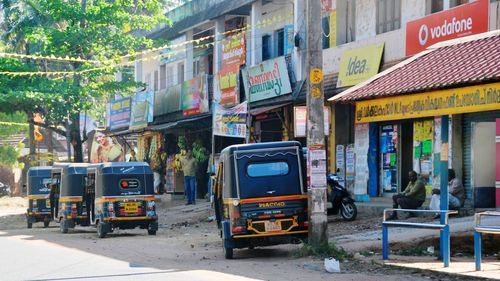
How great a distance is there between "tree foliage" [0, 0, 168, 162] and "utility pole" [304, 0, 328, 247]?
2061 cm

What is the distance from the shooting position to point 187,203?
34.6 metres

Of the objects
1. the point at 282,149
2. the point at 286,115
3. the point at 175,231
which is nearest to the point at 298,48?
the point at 286,115

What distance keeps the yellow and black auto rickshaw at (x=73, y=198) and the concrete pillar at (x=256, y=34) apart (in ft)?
29.8

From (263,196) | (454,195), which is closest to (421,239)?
(263,196)

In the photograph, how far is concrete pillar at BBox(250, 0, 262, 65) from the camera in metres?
32.9

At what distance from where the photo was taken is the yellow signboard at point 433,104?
13.4 meters

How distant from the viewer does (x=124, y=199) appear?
2406 centimetres

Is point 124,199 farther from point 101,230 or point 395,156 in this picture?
point 395,156

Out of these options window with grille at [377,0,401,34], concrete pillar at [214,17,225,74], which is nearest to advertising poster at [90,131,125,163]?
concrete pillar at [214,17,225,74]

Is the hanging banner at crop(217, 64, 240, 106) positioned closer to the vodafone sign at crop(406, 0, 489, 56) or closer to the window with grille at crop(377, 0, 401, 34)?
the window with grille at crop(377, 0, 401, 34)

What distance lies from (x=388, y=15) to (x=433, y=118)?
14.6 ft

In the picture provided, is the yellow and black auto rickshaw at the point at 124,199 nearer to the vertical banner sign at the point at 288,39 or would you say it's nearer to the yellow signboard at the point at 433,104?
the vertical banner sign at the point at 288,39

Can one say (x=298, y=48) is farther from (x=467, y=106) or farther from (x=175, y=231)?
(x=467, y=106)

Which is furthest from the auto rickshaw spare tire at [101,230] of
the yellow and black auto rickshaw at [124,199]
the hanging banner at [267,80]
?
the hanging banner at [267,80]
